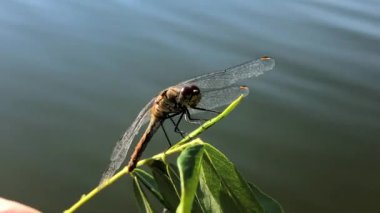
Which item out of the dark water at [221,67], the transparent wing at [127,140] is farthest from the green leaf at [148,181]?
the dark water at [221,67]

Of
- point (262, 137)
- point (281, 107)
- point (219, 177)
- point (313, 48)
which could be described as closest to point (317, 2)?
point (313, 48)

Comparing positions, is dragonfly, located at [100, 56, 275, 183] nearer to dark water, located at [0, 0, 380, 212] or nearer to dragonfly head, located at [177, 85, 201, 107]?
dragonfly head, located at [177, 85, 201, 107]

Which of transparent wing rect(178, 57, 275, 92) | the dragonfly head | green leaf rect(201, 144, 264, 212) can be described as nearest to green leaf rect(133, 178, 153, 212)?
green leaf rect(201, 144, 264, 212)

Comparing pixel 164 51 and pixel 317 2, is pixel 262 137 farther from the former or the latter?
pixel 317 2

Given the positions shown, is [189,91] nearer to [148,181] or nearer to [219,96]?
[219,96]

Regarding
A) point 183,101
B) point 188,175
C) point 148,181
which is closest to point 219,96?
point 183,101

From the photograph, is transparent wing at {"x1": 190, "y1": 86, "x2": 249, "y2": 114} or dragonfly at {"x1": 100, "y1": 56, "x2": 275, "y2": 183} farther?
transparent wing at {"x1": 190, "y1": 86, "x2": 249, "y2": 114}
